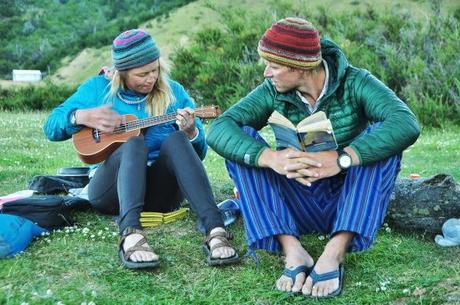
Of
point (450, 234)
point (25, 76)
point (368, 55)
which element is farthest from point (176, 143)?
point (25, 76)

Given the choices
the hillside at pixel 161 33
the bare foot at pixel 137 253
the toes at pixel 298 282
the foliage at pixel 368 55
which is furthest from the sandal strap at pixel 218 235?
the hillside at pixel 161 33

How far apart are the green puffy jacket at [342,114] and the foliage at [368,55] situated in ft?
38.8

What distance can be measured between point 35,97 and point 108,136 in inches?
917

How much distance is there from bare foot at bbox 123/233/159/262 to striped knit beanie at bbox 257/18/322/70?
1455mm

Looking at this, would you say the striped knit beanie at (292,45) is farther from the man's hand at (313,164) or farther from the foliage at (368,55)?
the foliage at (368,55)

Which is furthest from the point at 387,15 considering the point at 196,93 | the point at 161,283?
the point at 161,283

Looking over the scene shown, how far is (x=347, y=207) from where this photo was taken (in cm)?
409

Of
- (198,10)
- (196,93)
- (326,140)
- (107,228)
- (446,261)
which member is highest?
(326,140)

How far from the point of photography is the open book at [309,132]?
156 inches

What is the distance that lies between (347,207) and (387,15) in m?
19.3

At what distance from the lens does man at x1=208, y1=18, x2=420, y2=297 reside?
4.05 m

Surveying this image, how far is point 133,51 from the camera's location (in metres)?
5.00

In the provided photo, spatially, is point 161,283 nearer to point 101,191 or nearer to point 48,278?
point 48,278

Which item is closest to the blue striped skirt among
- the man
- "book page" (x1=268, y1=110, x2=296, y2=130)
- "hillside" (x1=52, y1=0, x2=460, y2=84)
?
the man
